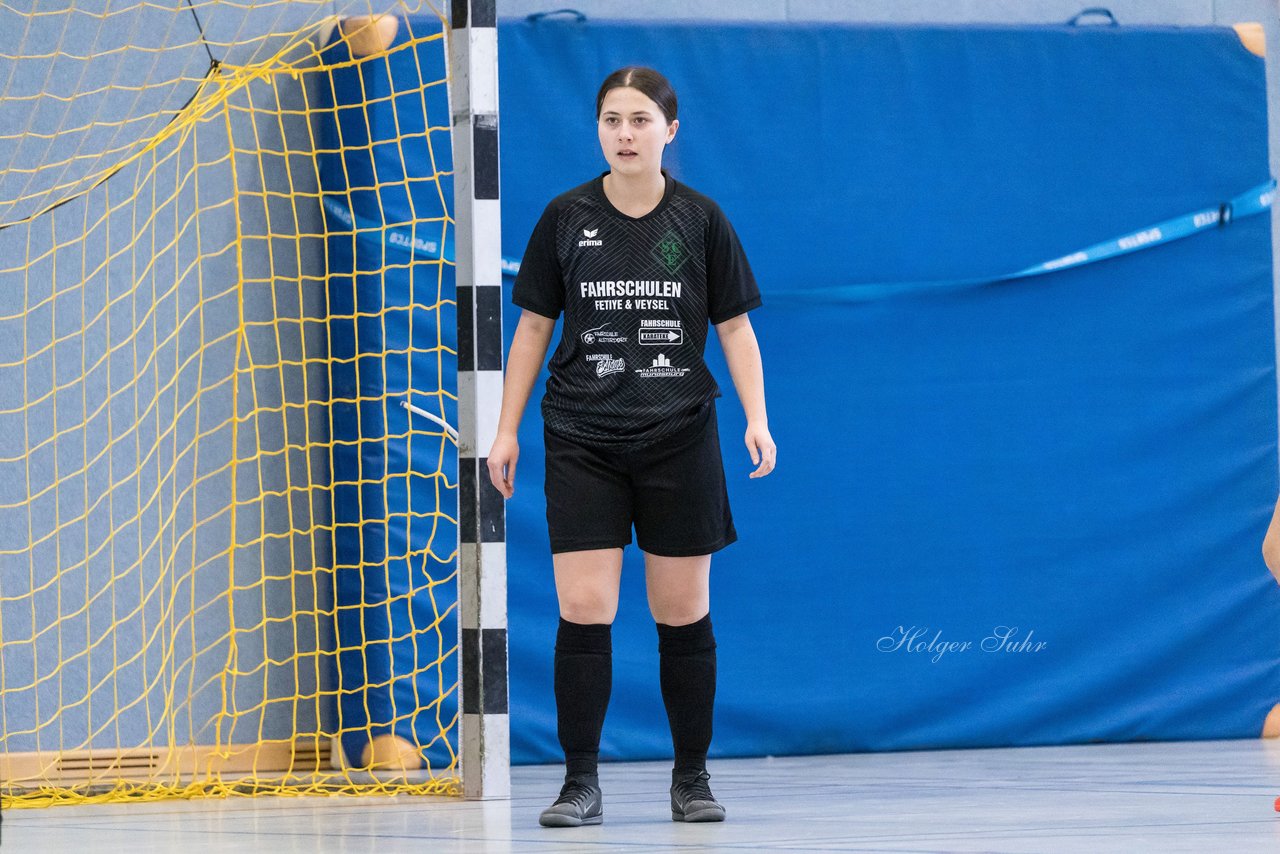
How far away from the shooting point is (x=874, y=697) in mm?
5215

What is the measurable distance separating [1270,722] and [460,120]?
11.0 ft

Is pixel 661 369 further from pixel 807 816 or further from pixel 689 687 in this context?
pixel 807 816

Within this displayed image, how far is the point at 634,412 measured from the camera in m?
2.93

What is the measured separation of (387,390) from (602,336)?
2.13 metres

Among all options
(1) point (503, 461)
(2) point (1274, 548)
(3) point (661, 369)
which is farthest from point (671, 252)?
(2) point (1274, 548)

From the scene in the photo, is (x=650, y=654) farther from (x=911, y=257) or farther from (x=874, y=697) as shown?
(x=911, y=257)

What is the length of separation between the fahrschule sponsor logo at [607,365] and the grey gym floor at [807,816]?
767mm

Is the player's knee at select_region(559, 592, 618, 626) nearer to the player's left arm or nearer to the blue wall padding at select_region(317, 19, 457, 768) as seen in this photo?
the player's left arm

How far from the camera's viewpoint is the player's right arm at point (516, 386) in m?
3.04

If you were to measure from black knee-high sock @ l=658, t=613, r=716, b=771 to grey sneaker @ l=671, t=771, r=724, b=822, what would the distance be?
2 centimetres

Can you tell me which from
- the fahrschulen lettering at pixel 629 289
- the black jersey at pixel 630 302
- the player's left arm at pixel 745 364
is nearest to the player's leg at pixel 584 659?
the black jersey at pixel 630 302

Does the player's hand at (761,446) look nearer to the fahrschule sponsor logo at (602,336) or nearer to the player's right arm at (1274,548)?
the fahrschule sponsor logo at (602,336)

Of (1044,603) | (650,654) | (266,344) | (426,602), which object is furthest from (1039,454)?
(266,344)

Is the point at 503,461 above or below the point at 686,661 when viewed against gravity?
above
